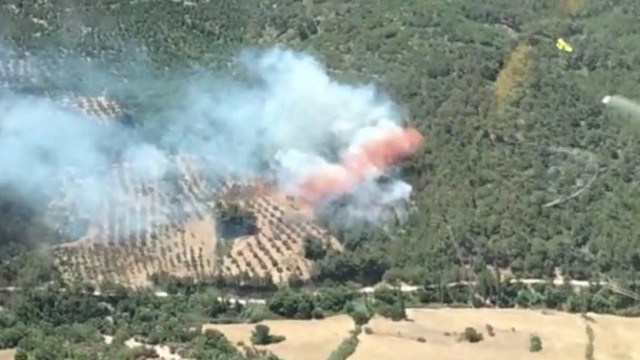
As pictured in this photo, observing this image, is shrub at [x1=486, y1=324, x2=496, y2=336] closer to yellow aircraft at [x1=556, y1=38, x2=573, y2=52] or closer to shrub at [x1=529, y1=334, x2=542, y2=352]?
shrub at [x1=529, y1=334, x2=542, y2=352]

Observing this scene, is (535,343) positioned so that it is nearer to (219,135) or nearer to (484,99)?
(219,135)

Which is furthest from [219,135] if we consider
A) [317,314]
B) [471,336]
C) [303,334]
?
[471,336]

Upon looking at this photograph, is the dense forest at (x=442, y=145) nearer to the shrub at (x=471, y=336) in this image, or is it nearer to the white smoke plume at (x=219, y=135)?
the white smoke plume at (x=219, y=135)

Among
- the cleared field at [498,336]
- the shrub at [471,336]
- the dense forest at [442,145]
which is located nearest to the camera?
the cleared field at [498,336]

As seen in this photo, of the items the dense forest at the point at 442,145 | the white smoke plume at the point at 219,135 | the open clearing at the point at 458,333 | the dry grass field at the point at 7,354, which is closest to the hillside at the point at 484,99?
the dense forest at the point at 442,145

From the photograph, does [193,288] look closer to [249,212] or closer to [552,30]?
[249,212]

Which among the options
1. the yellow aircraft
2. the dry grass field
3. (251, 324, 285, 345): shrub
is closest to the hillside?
the yellow aircraft
